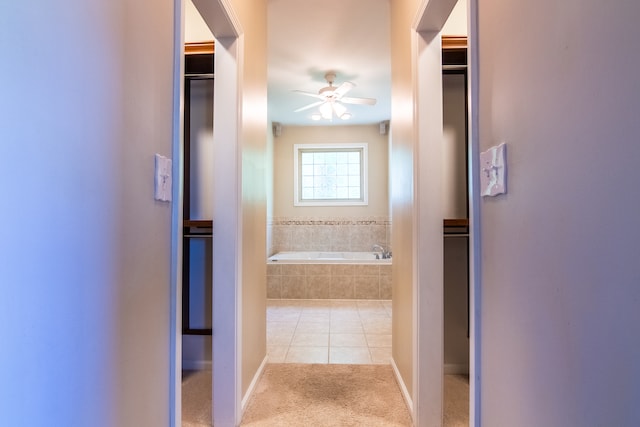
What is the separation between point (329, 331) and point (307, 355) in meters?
0.55

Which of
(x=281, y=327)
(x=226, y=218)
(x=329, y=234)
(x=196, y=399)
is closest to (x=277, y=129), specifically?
(x=329, y=234)

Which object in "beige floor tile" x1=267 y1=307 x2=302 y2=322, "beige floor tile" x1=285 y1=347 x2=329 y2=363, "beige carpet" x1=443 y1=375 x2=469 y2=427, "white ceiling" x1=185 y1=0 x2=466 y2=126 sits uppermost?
"white ceiling" x1=185 y1=0 x2=466 y2=126

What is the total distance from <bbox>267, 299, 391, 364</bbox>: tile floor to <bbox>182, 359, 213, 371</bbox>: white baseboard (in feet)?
1.52

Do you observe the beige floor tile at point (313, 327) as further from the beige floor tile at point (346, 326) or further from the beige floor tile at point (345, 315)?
the beige floor tile at point (345, 315)

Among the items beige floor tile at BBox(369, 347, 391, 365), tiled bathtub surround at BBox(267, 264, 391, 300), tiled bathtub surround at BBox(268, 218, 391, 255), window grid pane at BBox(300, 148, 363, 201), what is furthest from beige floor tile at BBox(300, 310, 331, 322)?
window grid pane at BBox(300, 148, 363, 201)

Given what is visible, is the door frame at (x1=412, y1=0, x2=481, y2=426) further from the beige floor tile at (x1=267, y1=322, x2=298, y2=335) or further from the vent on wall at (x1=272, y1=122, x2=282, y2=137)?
the vent on wall at (x1=272, y1=122, x2=282, y2=137)

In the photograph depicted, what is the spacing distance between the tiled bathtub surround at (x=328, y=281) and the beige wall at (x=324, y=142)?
1473mm

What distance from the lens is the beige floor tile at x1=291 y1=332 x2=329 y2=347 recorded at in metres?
2.55

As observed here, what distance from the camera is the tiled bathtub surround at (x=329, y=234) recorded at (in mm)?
5141

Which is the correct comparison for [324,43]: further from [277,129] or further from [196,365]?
[196,365]

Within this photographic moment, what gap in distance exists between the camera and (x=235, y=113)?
159cm

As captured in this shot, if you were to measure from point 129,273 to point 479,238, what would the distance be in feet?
3.12

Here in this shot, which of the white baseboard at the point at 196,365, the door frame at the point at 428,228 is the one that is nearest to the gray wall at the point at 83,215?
the door frame at the point at 428,228

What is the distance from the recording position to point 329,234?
520 cm
